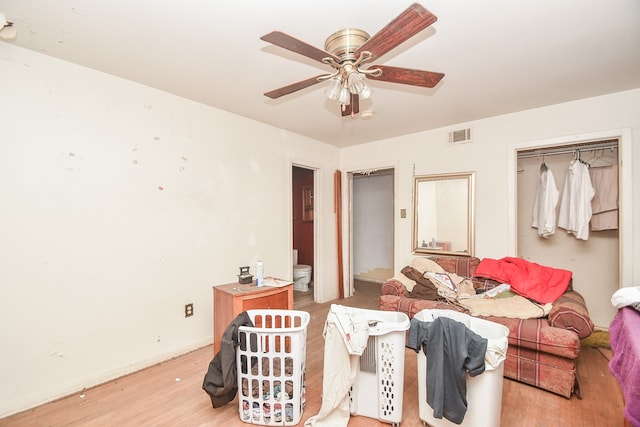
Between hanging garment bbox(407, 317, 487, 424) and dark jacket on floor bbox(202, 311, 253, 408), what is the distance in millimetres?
1162

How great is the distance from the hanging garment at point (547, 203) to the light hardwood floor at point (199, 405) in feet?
4.40

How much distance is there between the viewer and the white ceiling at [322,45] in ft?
5.23

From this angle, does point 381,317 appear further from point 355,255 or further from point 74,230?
point 355,255

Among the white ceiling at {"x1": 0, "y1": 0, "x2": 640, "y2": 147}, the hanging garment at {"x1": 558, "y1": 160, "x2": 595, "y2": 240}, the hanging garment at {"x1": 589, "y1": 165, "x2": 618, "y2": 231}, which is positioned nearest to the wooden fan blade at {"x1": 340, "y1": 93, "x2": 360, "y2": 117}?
the white ceiling at {"x1": 0, "y1": 0, "x2": 640, "y2": 147}

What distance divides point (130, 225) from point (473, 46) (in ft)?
9.48

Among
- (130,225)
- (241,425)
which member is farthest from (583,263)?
(130,225)

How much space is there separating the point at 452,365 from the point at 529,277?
1777 millimetres

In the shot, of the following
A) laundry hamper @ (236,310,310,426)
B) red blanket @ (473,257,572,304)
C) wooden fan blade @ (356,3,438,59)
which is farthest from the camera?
red blanket @ (473,257,572,304)

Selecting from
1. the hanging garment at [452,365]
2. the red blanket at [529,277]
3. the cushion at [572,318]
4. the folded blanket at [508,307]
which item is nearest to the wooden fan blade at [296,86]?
the hanging garment at [452,365]

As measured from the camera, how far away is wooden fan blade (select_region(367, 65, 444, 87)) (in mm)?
1635

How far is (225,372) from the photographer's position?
1.79 meters

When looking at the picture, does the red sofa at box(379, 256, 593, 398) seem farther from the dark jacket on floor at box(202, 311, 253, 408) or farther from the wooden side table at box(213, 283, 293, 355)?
the dark jacket on floor at box(202, 311, 253, 408)

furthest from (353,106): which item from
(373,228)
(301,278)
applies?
(373,228)

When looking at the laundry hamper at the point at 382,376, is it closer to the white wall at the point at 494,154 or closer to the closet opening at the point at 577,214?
the white wall at the point at 494,154
